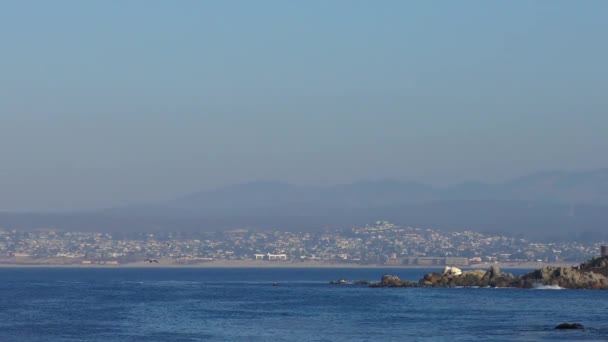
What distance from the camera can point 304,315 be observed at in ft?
388

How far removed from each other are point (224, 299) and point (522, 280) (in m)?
48.0

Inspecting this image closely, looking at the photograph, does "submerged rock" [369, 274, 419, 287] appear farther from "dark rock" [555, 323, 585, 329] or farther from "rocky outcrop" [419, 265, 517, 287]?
"dark rock" [555, 323, 585, 329]

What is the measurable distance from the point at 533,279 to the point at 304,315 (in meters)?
67.3

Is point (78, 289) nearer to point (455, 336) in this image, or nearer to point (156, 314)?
point (156, 314)

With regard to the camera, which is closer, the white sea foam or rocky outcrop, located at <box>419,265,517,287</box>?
the white sea foam

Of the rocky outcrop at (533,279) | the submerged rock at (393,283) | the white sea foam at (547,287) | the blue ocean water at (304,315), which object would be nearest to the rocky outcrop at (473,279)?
the rocky outcrop at (533,279)

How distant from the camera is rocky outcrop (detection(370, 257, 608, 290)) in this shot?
172875 mm

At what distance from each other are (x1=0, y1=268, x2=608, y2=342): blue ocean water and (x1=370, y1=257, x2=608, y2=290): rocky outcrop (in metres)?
7.42

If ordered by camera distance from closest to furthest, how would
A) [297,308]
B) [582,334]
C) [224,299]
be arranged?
[582,334], [297,308], [224,299]

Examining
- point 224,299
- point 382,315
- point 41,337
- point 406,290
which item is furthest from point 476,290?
point 41,337

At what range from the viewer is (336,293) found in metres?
169

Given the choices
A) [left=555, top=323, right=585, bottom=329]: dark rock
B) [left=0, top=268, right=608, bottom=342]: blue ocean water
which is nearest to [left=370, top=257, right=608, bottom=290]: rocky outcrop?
[left=0, top=268, right=608, bottom=342]: blue ocean water

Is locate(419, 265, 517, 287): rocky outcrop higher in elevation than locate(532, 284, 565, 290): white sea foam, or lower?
higher

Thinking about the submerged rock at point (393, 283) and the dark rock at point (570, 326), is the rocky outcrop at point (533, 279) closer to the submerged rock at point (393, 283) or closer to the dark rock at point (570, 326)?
the submerged rock at point (393, 283)
